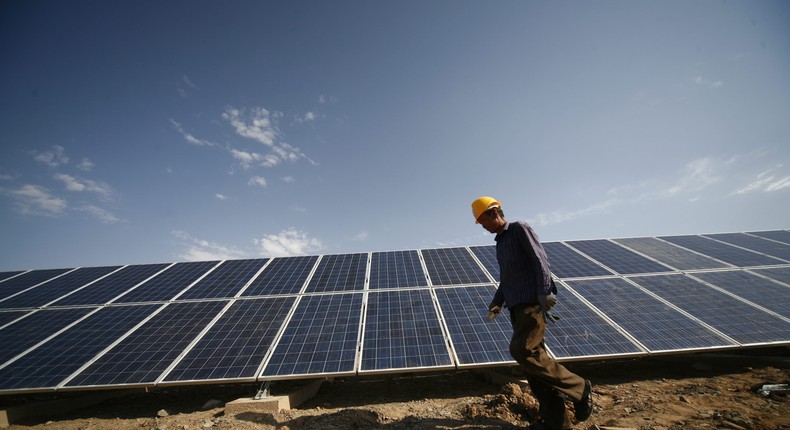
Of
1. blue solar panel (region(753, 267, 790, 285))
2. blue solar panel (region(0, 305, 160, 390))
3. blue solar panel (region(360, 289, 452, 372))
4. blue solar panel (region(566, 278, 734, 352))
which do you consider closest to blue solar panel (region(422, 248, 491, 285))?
blue solar panel (region(360, 289, 452, 372))

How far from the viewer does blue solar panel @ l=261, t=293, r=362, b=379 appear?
5.40m

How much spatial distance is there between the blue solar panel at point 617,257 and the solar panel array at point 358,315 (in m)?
0.09

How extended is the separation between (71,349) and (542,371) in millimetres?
9979

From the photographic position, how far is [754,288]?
741 cm

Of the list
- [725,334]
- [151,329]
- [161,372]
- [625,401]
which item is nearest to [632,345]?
[625,401]

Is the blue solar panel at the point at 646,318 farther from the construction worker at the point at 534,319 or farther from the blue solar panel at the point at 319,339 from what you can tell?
the blue solar panel at the point at 319,339

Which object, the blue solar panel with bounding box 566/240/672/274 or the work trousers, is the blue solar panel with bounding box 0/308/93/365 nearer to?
the work trousers

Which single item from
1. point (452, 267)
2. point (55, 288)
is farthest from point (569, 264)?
point (55, 288)

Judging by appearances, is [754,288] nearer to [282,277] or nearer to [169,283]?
[282,277]

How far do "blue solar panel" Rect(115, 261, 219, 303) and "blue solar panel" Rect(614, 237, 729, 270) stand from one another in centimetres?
1611

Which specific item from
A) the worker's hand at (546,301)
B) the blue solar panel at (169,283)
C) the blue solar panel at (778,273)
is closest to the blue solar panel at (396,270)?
the worker's hand at (546,301)

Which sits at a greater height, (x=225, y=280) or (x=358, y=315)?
(x=225, y=280)

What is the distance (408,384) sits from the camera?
641cm

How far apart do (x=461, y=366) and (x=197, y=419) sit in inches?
198
